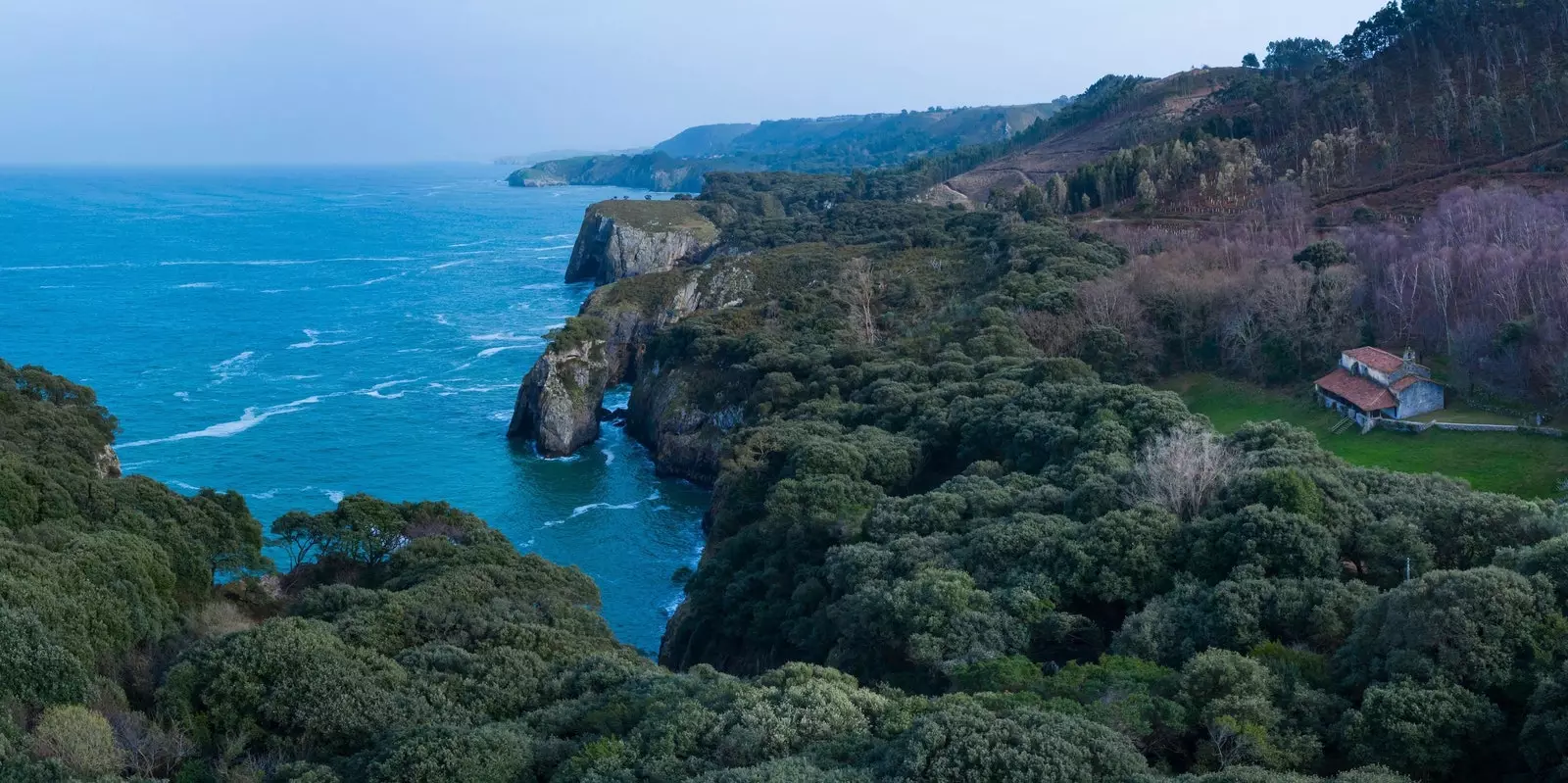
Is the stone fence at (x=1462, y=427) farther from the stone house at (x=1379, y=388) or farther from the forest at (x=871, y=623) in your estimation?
the forest at (x=871, y=623)

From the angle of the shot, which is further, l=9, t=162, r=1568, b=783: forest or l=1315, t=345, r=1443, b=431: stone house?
l=1315, t=345, r=1443, b=431: stone house

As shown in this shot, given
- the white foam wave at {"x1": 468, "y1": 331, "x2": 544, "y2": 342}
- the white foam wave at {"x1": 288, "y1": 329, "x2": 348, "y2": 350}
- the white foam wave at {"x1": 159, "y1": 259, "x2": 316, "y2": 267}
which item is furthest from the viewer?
the white foam wave at {"x1": 159, "y1": 259, "x2": 316, "y2": 267}

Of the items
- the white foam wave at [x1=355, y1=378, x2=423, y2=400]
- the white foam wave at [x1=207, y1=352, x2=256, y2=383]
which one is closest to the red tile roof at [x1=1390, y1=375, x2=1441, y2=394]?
the white foam wave at [x1=355, y1=378, x2=423, y2=400]

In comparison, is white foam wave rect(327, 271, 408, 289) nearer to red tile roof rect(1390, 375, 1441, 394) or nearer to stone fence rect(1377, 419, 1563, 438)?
red tile roof rect(1390, 375, 1441, 394)

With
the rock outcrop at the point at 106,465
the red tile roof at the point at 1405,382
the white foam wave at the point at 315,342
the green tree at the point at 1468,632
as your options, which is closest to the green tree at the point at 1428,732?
the green tree at the point at 1468,632

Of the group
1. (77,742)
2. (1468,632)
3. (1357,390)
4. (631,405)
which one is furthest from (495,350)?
(1468,632)

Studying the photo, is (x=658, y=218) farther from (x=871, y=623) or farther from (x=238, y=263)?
(x=871, y=623)
